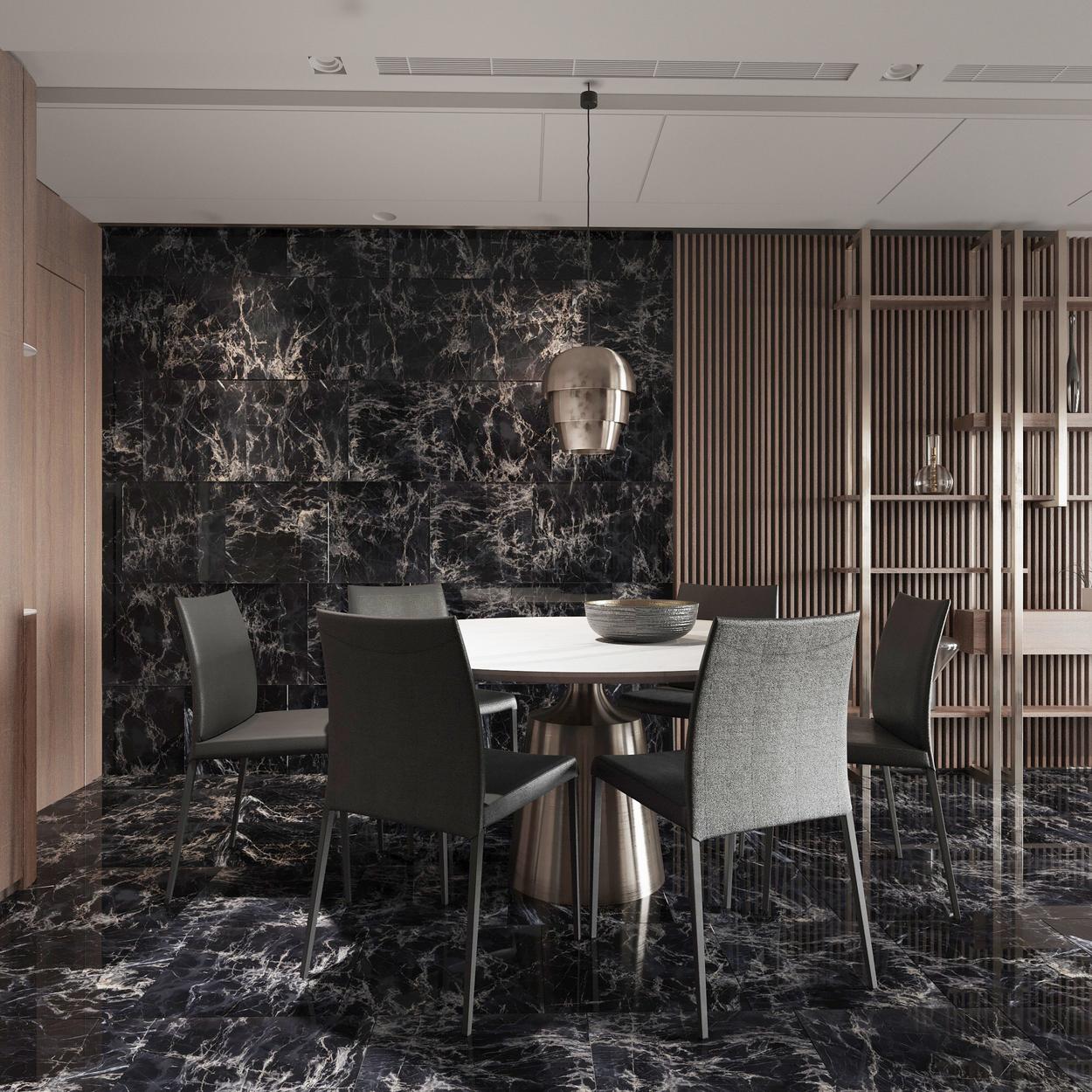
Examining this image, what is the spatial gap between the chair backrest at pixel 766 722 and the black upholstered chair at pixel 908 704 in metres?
Answer: 0.61

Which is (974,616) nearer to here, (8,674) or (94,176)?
(8,674)

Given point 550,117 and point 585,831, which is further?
point 550,117

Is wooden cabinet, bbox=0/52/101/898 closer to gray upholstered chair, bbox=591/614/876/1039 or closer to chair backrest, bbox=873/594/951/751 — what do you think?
gray upholstered chair, bbox=591/614/876/1039

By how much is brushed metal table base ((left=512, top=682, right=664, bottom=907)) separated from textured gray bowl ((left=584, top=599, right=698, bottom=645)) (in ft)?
1.02

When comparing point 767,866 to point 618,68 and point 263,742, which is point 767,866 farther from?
point 618,68

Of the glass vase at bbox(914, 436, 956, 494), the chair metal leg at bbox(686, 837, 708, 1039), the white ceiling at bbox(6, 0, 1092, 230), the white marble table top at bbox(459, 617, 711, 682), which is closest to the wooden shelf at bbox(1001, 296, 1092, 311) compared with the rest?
the white ceiling at bbox(6, 0, 1092, 230)

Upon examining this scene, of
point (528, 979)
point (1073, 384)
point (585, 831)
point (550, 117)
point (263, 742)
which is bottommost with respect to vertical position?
point (528, 979)

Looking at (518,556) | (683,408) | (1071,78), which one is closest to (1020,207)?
(1071,78)

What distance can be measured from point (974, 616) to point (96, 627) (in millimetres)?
4672

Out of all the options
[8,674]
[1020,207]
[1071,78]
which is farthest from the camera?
[1020,207]

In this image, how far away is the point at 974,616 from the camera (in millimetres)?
4691

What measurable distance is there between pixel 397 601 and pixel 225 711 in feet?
3.42

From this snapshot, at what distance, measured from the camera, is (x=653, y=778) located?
2428 mm

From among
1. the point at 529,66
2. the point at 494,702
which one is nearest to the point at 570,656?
the point at 494,702
